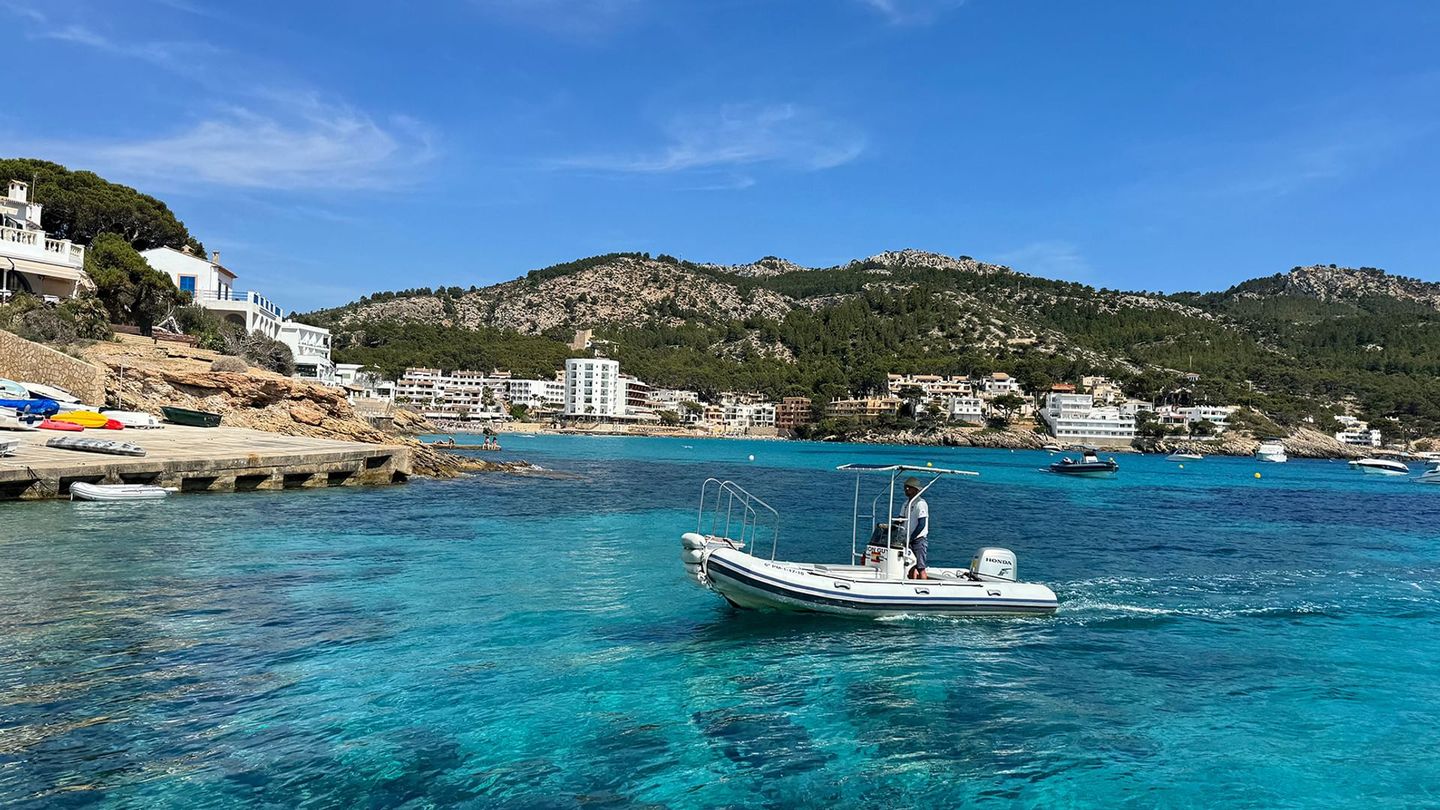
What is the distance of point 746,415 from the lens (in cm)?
19275

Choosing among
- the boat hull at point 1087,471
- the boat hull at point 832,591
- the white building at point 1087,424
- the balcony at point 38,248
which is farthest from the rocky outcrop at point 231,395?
the white building at point 1087,424

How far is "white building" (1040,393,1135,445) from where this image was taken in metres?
156

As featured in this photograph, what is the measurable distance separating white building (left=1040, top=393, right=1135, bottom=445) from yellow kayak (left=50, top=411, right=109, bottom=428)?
15109 cm

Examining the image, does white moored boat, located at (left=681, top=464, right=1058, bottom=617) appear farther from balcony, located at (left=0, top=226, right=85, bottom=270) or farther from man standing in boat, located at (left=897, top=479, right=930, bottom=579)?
balcony, located at (left=0, top=226, right=85, bottom=270)

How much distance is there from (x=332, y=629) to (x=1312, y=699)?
14264 mm

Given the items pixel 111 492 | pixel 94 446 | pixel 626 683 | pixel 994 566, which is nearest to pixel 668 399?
pixel 94 446

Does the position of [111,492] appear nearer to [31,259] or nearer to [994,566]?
[994,566]

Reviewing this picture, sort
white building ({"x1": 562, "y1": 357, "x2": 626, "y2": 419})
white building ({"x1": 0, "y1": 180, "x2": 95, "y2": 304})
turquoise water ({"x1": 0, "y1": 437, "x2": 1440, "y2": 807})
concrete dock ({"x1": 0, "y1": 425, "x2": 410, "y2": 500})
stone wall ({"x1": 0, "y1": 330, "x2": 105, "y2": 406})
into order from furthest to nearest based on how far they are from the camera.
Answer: white building ({"x1": 562, "y1": 357, "x2": 626, "y2": 419}) → white building ({"x1": 0, "y1": 180, "x2": 95, "y2": 304}) → stone wall ({"x1": 0, "y1": 330, "x2": 105, "y2": 406}) → concrete dock ({"x1": 0, "y1": 425, "x2": 410, "y2": 500}) → turquoise water ({"x1": 0, "y1": 437, "x2": 1440, "y2": 807})

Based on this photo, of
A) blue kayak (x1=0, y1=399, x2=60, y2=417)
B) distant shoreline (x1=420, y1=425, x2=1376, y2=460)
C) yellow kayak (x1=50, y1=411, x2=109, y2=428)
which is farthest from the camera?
distant shoreline (x1=420, y1=425, x2=1376, y2=460)

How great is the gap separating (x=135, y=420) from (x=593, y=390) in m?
140

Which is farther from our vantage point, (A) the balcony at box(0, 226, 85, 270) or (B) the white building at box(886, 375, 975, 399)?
(B) the white building at box(886, 375, 975, 399)

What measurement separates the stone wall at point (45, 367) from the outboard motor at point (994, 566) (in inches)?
1589

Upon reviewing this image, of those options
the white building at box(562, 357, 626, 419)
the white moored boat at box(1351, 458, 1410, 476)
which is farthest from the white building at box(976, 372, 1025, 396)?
the white moored boat at box(1351, 458, 1410, 476)

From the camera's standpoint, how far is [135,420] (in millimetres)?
35844
